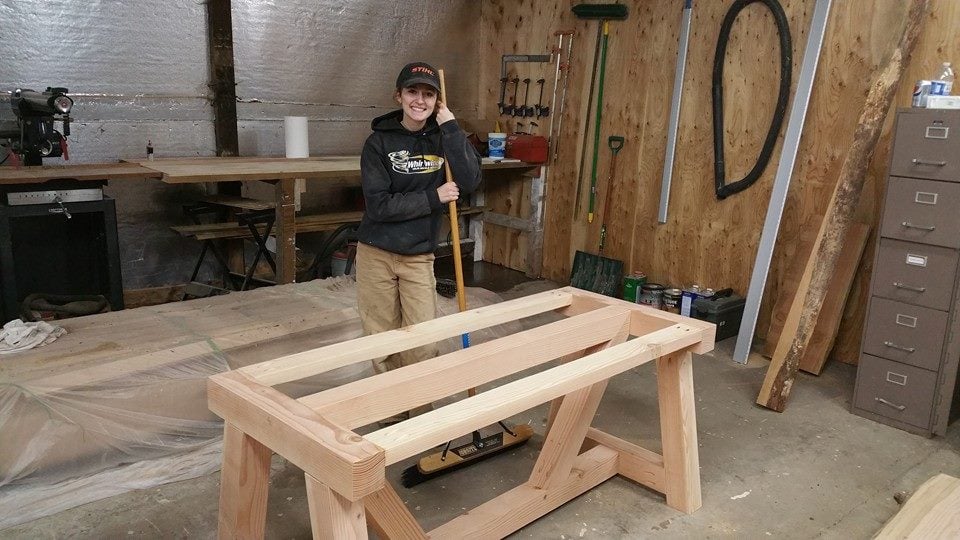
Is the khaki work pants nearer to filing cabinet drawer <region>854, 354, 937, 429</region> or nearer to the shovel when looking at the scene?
filing cabinet drawer <region>854, 354, 937, 429</region>

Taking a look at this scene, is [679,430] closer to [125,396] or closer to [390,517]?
[390,517]

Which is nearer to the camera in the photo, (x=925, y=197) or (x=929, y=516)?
(x=929, y=516)

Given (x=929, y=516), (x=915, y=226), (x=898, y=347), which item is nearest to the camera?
(x=929, y=516)

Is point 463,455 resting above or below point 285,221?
below

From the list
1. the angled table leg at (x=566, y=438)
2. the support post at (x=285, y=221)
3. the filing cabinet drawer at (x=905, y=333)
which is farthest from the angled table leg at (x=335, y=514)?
the filing cabinet drawer at (x=905, y=333)

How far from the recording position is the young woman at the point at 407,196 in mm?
2744

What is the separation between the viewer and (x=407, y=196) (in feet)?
9.08

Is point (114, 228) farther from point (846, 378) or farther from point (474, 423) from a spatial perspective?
point (846, 378)

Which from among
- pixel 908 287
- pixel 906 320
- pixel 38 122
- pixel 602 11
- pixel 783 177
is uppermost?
pixel 602 11

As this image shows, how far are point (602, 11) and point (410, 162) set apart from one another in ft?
8.84

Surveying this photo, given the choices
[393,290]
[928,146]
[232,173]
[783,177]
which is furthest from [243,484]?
[783,177]

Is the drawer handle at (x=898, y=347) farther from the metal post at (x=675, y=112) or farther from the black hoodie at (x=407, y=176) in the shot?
the black hoodie at (x=407, y=176)

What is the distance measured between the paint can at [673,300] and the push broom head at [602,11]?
1.91 m

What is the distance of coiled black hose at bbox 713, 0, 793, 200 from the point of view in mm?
3996
